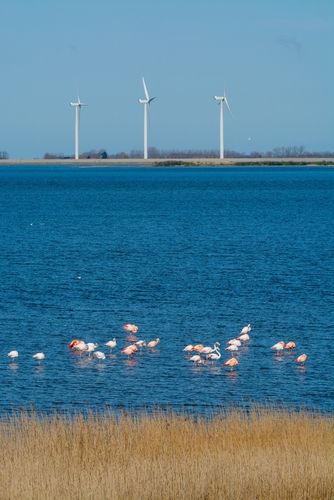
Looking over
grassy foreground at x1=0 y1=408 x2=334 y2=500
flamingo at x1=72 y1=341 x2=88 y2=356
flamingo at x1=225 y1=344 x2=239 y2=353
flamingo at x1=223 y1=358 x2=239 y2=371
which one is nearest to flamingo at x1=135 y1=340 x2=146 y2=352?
flamingo at x1=72 y1=341 x2=88 y2=356

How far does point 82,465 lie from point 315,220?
65970mm

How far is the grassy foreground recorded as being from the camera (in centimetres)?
1155

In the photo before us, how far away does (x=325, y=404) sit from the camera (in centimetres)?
1942

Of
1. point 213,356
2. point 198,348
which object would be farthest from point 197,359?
point 213,356

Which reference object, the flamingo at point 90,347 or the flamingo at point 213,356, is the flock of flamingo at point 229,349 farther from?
the flamingo at point 90,347

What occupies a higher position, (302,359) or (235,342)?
(235,342)

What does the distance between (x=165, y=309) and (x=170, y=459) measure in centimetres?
1817

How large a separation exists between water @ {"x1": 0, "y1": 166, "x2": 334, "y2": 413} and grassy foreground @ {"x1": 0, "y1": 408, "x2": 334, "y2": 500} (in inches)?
141

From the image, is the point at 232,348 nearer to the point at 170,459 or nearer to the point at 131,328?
the point at 131,328

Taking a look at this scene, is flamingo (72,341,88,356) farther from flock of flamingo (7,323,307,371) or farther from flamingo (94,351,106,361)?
flamingo (94,351,106,361)

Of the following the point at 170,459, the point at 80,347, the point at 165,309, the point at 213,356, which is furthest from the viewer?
the point at 165,309

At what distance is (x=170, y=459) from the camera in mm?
13031

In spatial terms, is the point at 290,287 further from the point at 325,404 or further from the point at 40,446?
the point at 40,446

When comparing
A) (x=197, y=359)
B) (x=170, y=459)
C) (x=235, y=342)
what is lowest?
(x=197, y=359)
